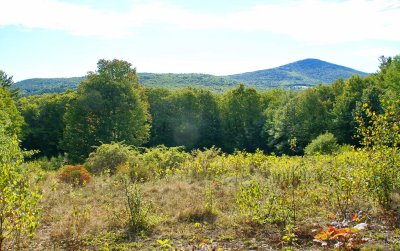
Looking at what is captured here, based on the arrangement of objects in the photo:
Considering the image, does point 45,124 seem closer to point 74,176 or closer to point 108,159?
point 108,159

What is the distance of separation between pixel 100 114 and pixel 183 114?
55.1 feet

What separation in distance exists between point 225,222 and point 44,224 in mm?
4349

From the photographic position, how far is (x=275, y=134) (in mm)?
38719

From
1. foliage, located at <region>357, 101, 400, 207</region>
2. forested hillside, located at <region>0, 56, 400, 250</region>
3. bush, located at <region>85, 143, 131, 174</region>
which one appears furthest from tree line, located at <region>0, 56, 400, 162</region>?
foliage, located at <region>357, 101, 400, 207</region>

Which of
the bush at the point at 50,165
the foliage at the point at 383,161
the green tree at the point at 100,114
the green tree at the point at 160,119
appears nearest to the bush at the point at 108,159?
the bush at the point at 50,165

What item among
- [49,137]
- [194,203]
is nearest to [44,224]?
[194,203]

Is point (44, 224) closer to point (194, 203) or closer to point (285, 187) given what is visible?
point (194, 203)

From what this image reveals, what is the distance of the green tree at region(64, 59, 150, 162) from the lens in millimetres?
26562

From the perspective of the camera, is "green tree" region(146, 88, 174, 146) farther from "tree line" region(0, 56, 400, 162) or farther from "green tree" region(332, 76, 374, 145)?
"green tree" region(332, 76, 374, 145)

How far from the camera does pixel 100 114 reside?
27.2 m

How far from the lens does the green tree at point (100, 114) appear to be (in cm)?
2656

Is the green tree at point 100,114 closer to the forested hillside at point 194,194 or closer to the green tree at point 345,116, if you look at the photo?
the forested hillside at point 194,194

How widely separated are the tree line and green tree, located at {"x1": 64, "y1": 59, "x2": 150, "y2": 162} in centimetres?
8

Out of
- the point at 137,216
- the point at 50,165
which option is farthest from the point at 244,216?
the point at 50,165
